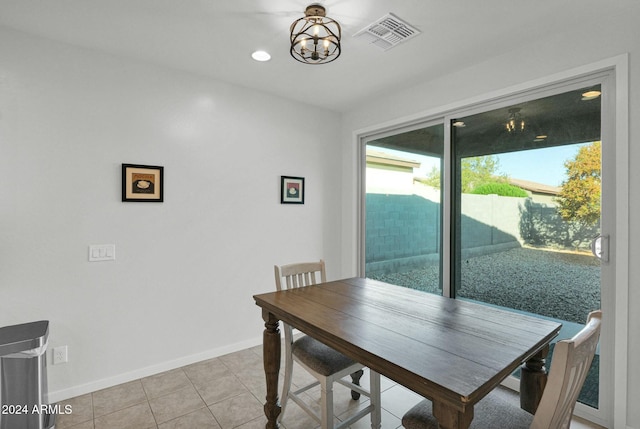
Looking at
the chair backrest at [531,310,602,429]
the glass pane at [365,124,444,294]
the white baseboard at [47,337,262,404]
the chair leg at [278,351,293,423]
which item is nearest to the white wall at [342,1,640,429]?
the glass pane at [365,124,444,294]

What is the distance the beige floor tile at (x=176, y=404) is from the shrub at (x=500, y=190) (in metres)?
2.73

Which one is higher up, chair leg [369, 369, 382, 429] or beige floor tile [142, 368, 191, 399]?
chair leg [369, 369, 382, 429]

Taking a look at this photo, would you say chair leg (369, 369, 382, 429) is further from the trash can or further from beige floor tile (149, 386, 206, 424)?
the trash can

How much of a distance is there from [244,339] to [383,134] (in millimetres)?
2633

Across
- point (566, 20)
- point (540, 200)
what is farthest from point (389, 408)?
point (566, 20)

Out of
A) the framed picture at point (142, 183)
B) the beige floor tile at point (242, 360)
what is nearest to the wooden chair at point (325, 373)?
the beige floor tile at point (242, 360)

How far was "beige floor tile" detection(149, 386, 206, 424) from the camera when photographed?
2.18 m

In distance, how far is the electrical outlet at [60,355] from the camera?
7.66 feet

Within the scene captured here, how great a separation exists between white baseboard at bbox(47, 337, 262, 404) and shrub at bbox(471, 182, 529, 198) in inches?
101

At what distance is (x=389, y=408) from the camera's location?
7.45ft

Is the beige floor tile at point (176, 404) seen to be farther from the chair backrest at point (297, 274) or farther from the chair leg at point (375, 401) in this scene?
the chair leg at point (375, 401)

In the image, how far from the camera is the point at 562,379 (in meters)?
0.97

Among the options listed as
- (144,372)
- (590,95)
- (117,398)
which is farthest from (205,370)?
(590,95)

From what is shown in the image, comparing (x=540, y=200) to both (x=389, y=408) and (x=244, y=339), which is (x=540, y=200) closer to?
(x=389, y=408)
